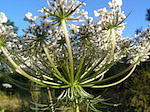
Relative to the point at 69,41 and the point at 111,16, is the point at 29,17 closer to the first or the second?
the point at 69,41

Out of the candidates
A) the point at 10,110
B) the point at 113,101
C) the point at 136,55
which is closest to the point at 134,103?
the point at 113,101

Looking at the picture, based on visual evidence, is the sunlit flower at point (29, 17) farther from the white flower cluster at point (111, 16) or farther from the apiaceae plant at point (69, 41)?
the white flower cluster at point (111, 16)

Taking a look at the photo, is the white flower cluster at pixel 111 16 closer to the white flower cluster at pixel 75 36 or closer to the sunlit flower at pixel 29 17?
the white flower cluster at pixel 75 36

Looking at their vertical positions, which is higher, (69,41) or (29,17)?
(29,17)

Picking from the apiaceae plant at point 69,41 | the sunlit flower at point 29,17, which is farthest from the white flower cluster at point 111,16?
the sunlit flower at point 29,17

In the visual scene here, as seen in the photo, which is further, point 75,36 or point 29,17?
point 75,36

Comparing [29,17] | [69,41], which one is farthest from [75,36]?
[29,17]

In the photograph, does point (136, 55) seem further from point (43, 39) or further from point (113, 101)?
point (113, 101)

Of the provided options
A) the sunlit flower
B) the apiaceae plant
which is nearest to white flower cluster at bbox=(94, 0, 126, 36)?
the apiaceae plant

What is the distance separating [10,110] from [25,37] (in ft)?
26.1

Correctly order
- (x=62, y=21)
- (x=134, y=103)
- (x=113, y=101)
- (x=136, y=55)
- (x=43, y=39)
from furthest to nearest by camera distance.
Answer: (x=113, y=101)
(x=134, y=103)
(x=136, y=55)
(x=43, y=39)
(x=62, y=21)

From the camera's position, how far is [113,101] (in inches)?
333

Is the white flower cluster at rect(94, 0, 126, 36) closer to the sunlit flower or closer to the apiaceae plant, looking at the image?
the apiaceae plant

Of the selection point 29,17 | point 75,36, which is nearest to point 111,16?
point 75,36
